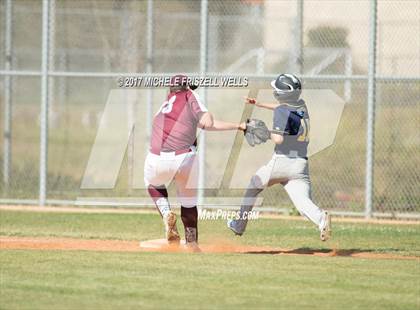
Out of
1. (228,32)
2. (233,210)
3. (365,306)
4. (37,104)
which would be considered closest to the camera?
(365,306)

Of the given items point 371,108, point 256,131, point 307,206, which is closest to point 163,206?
point 256,131

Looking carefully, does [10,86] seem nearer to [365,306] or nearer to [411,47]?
[411,47]

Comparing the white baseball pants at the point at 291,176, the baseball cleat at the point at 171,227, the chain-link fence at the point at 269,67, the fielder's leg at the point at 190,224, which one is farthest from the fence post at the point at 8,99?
the white baseball pants at the point at 291,176

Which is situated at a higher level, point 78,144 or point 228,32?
point 228,32

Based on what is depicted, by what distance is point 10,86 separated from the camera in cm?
1909

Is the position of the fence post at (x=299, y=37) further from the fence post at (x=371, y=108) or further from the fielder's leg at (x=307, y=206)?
the fielder's leg at (x=307, y=206)

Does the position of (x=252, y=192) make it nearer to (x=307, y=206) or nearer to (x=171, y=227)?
(x=307, y=206)

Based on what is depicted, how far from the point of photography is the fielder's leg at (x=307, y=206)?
1177 centimetres

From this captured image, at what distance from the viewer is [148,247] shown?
41.6ft

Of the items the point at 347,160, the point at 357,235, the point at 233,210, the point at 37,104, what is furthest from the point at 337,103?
the point at 37,104

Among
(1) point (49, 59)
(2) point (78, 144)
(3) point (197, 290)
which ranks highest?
(1) point (49, 59)

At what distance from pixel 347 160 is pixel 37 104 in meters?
17.8

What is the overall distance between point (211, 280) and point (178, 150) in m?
2.95

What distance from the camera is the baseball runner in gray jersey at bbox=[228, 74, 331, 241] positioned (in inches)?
468
